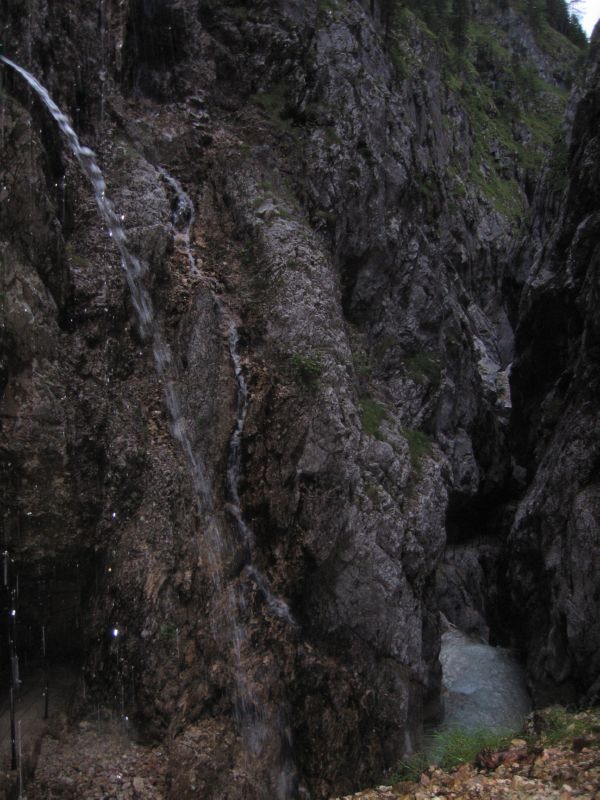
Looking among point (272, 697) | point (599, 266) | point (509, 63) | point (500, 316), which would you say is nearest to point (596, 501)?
point (599, 266)

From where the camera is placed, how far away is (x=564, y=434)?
19781mm

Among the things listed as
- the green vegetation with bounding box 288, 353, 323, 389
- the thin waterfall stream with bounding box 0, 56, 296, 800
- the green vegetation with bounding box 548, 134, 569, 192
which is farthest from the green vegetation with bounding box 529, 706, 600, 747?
the green vegetation with bounding box 548, 134, 569, 192

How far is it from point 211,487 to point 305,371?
3.61m

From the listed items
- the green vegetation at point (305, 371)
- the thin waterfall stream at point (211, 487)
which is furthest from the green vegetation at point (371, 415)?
→ the thin waterfall stream at point (211, 487)

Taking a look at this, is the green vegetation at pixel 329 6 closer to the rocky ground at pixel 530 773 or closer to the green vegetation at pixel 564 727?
the green vegetation at pixel 564 727

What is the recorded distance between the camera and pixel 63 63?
52.4ft

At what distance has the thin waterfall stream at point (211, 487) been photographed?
39.3 feet

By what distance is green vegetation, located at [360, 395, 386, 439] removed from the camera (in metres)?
16.9

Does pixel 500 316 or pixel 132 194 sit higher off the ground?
A: pixel 500 316

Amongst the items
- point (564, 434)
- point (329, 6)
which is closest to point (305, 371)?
point (564, 434)

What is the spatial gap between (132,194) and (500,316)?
31088 mm

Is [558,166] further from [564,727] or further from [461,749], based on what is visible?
[461,749]

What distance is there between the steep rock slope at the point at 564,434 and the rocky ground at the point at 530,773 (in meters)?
7.09

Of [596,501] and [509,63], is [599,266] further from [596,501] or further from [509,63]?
[509,63]
